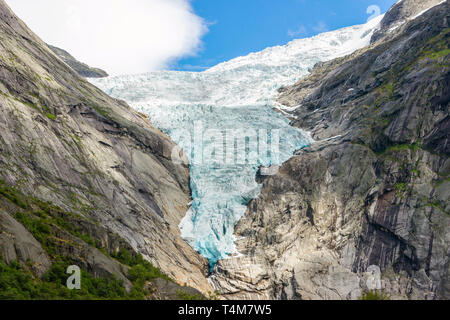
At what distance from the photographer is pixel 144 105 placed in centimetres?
7169

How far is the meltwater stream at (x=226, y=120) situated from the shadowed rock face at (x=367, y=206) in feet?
8.95

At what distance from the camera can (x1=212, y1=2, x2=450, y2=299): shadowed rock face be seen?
4116 centimetres

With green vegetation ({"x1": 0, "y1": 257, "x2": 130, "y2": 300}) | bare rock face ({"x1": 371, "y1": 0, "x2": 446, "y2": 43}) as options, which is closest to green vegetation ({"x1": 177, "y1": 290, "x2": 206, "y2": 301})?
green vegetation ({"x1": 0, "y1": 257, "x2": 130, "y2": 300})

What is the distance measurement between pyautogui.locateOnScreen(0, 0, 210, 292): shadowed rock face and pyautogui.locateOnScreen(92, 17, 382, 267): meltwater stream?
9.55 ft

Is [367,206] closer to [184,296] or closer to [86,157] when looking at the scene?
[184,296]

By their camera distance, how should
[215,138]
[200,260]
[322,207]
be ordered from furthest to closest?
[215,138] < [322,207] < [200,260]

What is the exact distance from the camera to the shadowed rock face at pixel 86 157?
3606 centimetres

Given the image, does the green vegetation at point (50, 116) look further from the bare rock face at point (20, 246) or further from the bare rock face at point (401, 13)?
the bare rock face at point (401, 13)

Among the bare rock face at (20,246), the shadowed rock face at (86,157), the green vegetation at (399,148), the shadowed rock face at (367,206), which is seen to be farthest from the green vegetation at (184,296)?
the green vegetation at (399,148)

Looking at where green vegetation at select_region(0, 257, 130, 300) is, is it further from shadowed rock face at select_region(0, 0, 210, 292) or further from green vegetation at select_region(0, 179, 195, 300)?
shadowed rock face at select_region(0, 0, 210, 292)

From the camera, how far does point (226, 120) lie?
64.0 metres
